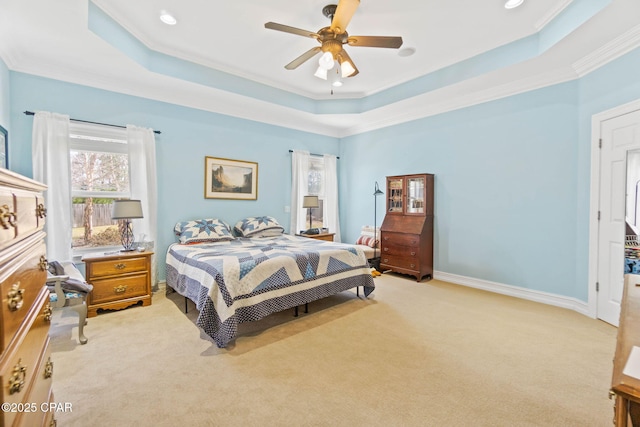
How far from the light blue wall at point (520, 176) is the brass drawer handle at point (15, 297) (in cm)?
443

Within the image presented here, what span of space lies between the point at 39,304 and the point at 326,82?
4.37 metres

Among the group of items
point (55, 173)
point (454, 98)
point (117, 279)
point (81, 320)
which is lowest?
point (81, 320)

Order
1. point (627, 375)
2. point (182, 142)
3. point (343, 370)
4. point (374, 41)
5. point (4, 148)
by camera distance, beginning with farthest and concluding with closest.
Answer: point (182, 142)
point (4, 148)
point (374, 41)
point (343, 370)
point (627, 375)

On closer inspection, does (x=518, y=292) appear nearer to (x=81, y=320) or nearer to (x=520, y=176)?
(x=520, y=176)

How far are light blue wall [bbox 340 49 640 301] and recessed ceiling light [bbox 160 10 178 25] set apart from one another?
3.73 metres

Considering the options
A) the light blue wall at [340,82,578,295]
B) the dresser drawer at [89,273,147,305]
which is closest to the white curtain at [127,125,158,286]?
the dresser drawer at [89,273,147,305]

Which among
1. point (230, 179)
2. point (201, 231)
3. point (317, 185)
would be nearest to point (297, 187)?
point (317, 185)

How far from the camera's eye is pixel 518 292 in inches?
152

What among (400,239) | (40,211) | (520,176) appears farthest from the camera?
(400,239)

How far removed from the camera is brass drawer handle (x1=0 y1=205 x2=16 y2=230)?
75cm

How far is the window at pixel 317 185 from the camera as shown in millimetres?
5992

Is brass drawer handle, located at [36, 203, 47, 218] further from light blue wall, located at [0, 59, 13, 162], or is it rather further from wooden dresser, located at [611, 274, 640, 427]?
light blue wall, located at [0, 59, 13, 162]

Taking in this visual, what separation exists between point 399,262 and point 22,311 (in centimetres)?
448

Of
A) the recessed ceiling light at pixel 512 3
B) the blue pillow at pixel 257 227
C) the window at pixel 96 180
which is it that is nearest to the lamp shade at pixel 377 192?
the blue pillow at pixel 257 227
